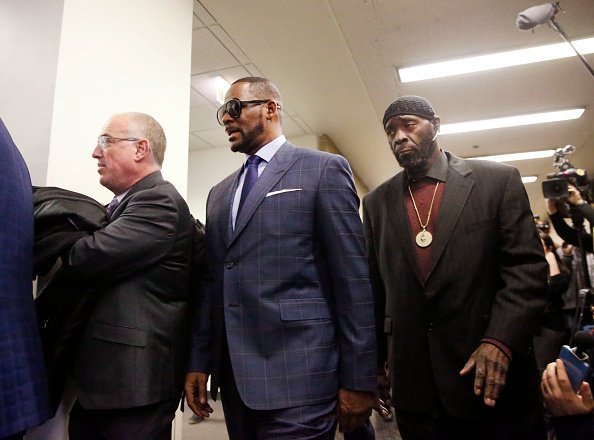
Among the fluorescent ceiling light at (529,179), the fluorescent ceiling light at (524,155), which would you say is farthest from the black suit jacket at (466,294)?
the fluorescent ceiling light at (529,179)

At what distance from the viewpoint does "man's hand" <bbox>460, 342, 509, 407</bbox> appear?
112 cm

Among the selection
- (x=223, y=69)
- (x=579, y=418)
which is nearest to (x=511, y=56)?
(x=223, y=69)

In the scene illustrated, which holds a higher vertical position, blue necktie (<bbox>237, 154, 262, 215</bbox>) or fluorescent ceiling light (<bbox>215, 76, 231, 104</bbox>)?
fluorescent ceiling light (<bbox>215, 76, 231, 104</bbox>)

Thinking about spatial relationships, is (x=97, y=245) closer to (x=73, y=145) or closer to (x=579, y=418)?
(x=73, y=145)

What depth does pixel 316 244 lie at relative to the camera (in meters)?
1.21

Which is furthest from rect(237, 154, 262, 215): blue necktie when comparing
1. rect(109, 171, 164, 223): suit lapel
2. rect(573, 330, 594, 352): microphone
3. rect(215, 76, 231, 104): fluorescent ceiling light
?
rect(215, 76, 231, 104): fluorescent ceiling light

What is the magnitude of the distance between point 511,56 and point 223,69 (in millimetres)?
2487

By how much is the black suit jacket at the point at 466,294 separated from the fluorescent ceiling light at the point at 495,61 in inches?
107

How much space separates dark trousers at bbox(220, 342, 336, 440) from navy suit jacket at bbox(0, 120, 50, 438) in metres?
0.44

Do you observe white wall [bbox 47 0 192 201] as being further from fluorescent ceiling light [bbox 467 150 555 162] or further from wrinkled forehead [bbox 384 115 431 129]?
fluorescent ceiling light [bbox 467 150 555 162]

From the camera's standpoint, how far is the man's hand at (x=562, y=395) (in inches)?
35.3

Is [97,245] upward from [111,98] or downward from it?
downward

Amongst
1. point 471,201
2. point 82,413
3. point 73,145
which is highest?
point 73,145

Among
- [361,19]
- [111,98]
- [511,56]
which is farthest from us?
[511,56]
